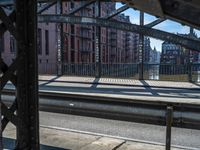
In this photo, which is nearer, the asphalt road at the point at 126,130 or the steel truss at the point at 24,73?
the steel truss at the point at 24,73

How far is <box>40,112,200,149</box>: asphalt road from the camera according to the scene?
723cm

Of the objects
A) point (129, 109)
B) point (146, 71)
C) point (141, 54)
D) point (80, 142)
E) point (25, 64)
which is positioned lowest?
point (80, 142)

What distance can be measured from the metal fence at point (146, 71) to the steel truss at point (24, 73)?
19599 mm

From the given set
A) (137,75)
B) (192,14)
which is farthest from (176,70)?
(192,14)

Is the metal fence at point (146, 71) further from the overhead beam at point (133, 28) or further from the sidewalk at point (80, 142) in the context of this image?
the sidewalk at point (80, 142)

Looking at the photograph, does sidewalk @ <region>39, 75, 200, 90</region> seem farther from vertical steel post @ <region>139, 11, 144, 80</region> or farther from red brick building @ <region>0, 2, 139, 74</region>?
red brick building @ <region>0, 2, 139, 74</region>

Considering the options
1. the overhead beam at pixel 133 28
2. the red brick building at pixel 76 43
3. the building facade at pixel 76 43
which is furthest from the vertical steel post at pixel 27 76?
the red brick building at pixel 76 43

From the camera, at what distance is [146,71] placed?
2516 centimetres

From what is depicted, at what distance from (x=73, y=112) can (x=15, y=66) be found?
1653 millimetres

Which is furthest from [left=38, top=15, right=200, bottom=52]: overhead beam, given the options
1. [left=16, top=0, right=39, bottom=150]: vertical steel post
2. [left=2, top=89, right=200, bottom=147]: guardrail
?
[left=16, top=0, right=39, bottom=150]: vertical steel post

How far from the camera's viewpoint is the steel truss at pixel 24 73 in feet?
13.1

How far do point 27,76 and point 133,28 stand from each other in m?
20.3

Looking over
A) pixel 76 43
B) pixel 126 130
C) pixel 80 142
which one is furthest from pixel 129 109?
pixel 76 43

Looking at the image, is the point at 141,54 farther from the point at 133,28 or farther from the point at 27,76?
the point at 27,76
